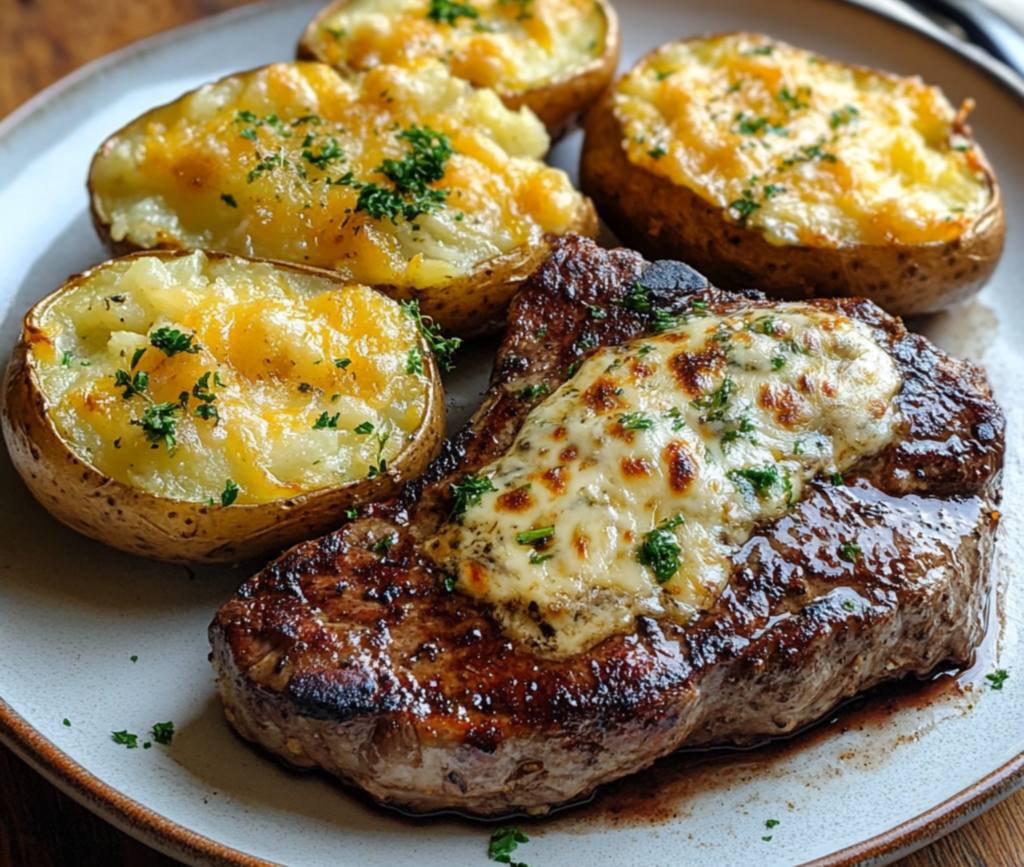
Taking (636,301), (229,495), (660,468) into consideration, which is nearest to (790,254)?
(636,301)

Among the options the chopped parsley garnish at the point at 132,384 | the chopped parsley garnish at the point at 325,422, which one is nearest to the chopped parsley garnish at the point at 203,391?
the chopped parsley garnish at the point at 132,384

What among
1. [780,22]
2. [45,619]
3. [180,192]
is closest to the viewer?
[45,619]

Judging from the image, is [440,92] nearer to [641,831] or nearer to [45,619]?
[45,619]

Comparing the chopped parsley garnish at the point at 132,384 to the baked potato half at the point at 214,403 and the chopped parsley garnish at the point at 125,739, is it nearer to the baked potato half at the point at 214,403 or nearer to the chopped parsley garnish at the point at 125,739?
the baked potato half at the point at 214,403

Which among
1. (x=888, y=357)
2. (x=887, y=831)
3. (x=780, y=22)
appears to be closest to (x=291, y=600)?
(x=887, y=831)

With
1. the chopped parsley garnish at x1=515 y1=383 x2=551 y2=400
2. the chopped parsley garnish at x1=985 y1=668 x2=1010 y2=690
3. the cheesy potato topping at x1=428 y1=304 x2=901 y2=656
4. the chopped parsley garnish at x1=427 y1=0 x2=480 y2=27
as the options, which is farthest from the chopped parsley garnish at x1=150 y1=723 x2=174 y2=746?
the chopped parsley garnish at x1=427 y1=0 x2=480 y2=27

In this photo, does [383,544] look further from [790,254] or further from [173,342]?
[790,254]
